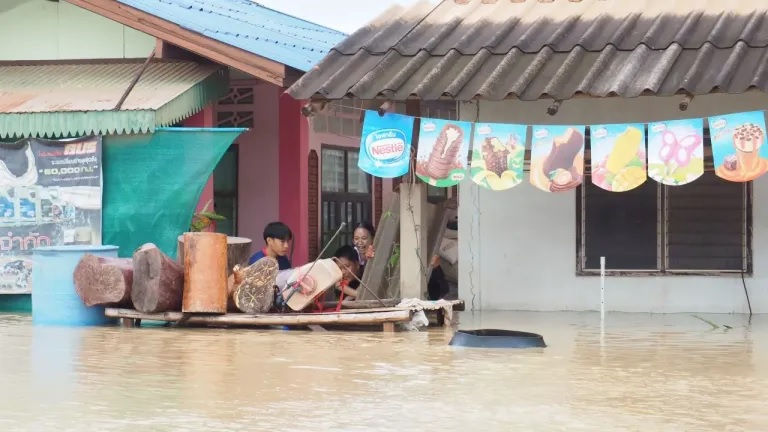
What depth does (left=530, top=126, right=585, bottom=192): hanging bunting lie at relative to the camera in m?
13.7

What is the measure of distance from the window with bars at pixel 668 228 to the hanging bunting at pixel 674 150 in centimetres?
220

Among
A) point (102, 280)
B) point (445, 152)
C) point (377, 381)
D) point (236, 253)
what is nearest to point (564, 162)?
point (445, 152)

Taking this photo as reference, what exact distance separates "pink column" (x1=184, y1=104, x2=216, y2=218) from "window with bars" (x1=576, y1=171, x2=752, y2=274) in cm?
475

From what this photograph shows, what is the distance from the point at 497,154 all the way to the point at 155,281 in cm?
371

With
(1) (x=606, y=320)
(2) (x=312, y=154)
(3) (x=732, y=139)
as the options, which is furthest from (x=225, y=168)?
(3) (x=732, y=139)

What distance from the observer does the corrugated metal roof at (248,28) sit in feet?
55.0

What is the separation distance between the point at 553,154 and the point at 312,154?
6.39 meters

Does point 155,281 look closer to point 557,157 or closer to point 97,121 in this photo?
point 97,121

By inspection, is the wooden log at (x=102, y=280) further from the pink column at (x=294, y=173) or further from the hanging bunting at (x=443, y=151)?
the pink column at (x=294, y=173)

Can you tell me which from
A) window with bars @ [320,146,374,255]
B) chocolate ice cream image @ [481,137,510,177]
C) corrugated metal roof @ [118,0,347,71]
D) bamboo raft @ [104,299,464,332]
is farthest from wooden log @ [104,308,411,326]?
window with bars @ [320,146,374,255]

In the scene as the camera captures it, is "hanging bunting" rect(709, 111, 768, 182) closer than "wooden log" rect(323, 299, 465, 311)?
Yes

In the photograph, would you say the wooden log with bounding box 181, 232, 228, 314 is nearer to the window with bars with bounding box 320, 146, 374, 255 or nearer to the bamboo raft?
the bamboo raft

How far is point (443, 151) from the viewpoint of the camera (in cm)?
1417

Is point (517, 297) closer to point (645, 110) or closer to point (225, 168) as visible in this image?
point (645, 110)
